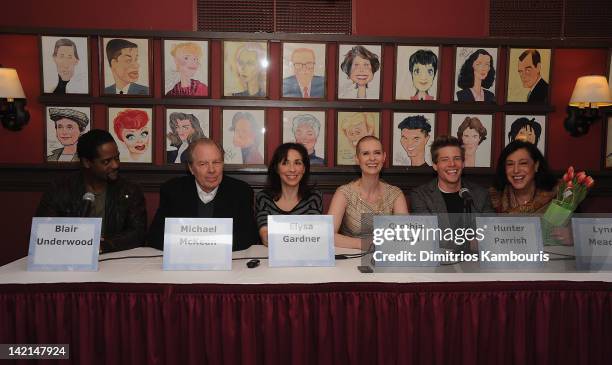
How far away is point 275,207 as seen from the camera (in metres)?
2.82

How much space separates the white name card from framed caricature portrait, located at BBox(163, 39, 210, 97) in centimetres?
251

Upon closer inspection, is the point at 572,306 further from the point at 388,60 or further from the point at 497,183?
the point at 388,60

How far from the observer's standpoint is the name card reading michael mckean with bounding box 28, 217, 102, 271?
5.97 feet

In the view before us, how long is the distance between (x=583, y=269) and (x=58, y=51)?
4.14 meters

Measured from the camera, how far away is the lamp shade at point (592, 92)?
355cm

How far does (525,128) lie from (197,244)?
11.0 feet

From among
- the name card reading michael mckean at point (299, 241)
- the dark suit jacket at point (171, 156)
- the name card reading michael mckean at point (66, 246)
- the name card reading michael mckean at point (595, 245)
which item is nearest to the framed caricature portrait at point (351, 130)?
the dark suit jacket at point (171, 156)

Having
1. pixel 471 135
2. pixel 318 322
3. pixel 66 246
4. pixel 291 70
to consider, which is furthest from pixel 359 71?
pixel 66 246

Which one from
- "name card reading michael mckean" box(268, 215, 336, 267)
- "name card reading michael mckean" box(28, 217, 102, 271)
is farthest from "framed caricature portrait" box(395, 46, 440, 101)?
"name card reading michael mckean" box(28, 217, 102, 271)

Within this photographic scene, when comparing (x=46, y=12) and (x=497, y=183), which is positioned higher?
(x=46, y=12)

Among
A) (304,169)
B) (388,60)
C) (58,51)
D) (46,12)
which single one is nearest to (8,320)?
(304,169)

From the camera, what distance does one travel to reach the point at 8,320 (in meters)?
1.66

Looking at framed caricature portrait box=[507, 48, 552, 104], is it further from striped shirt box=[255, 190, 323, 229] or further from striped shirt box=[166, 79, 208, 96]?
striped shirt box=[166, 79, 208, 96]

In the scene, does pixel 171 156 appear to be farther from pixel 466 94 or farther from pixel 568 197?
pixel 568 197
